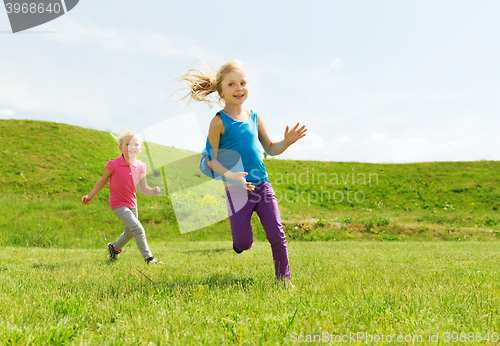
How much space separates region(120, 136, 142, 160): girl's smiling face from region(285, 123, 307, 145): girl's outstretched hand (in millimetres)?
3184

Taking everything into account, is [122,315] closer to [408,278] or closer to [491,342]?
[491,342]

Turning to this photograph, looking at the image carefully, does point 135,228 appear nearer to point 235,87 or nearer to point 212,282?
point 212,282

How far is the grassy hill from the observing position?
13562 mm

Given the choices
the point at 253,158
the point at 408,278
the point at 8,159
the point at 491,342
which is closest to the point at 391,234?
the point at 408,278

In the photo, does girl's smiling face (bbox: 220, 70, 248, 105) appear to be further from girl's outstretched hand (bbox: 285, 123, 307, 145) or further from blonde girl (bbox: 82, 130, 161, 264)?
blonde girl (bbox: 82, 130, 161, 264)

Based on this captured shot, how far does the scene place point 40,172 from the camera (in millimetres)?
20188

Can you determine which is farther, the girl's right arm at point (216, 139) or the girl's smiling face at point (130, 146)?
the girl's smiling face at point (130, 146)

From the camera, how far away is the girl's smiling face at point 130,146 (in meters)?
6.13

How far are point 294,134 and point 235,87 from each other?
1.01 metres

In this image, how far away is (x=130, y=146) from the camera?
241 inches


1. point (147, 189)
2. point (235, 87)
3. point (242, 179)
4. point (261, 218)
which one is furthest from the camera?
point (147, 189)

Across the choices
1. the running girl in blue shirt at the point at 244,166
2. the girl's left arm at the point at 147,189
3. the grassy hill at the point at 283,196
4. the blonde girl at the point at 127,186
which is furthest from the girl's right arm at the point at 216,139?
the grassy hill at the point at 283,196

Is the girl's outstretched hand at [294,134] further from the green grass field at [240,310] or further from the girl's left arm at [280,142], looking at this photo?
the green grass field at [240,310]

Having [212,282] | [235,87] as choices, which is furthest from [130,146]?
[212,282]
